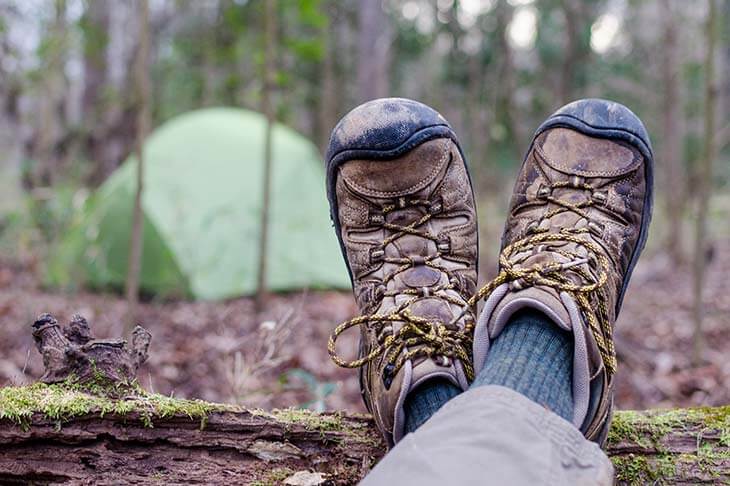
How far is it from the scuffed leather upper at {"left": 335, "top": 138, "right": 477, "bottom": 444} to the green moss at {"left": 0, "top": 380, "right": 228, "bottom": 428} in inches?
20.6

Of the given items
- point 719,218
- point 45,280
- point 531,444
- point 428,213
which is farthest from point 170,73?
point 531,444

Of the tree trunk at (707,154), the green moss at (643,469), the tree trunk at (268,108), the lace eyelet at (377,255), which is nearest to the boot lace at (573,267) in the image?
the green moss at (643,469)

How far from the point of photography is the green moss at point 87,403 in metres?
1.38

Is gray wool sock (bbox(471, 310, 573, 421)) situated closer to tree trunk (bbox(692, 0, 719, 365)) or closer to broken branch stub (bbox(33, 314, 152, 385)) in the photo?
broken branch stub (bbox(33, 314, 152, 385))

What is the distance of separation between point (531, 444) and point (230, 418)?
714 millimetres

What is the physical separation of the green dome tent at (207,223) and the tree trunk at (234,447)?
12.7ft

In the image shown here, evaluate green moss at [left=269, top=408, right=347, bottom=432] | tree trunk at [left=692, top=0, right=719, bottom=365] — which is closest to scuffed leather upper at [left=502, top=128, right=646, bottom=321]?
green moss at [left=269, top=408, right=347, bottom=432]

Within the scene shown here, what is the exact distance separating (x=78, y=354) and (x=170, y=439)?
0.27 meters

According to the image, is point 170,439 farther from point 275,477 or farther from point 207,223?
point 207,223

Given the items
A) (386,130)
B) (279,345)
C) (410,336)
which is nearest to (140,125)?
(279,345)

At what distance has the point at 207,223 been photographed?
17.2 feet

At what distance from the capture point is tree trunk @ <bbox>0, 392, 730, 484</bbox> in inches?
54.5

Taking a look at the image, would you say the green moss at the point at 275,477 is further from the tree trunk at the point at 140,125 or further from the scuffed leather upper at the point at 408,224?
the tree trunk at the point at 140,125

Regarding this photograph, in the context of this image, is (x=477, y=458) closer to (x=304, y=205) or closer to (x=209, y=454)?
(x=209, y=454)
